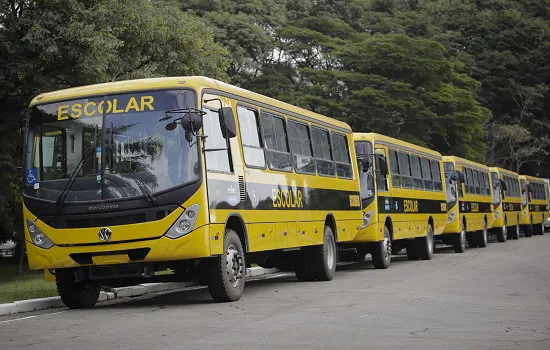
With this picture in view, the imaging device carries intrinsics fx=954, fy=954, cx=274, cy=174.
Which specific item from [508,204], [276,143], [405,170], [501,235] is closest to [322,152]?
[276,143]

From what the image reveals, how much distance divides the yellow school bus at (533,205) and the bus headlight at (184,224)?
120 ft

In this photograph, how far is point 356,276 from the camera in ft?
63.0

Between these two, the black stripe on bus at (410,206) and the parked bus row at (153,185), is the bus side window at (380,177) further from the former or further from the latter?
the parked bus row at (153,185)

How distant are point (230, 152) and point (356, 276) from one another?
6.60m

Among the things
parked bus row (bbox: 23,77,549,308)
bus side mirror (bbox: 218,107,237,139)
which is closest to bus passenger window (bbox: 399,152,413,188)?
Result: parked bus row (bbox: 23,77,549,308)

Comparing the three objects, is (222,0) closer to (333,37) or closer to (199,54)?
(333,37)

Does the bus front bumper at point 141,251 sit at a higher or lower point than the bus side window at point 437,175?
lower

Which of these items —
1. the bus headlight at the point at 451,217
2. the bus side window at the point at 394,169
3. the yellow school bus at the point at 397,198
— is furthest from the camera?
the bus headlight at the point at 451,217

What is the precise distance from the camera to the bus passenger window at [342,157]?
63.3 feet

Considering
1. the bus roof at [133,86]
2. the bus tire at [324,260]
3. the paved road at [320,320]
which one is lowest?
the paved road at [320,320]

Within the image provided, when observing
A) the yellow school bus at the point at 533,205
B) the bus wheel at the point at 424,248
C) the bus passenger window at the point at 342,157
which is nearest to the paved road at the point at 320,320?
the bus passenger window at the point at 342,157

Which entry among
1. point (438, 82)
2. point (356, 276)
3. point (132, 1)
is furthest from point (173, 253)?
point (438, 82)

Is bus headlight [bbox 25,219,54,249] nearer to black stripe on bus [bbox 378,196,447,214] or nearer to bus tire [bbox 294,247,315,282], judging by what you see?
bus tire [bbox 294,247,315,282]

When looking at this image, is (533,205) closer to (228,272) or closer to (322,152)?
(322,152)
